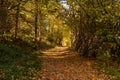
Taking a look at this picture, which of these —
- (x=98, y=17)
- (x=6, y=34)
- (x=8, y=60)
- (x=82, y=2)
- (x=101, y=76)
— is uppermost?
(x=82, y=2)

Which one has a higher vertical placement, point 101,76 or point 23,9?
point 23,9

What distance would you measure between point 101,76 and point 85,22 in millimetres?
8166

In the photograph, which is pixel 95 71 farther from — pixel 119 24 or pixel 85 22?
pixel 85 22

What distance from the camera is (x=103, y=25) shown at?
55.9ft

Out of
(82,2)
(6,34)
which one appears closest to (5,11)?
(6,34)

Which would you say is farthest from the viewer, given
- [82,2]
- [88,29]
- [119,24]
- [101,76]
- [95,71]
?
[88,29]

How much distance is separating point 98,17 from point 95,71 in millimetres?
3929

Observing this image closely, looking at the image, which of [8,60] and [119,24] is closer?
[8,60]

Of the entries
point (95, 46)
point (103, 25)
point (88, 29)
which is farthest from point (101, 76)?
point (88, 29)

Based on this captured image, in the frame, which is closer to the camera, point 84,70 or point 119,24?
point 84,70

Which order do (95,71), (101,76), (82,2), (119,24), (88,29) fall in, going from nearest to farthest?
(101,76) < (95,71) < (119,24) < (82,2) < (88,29)

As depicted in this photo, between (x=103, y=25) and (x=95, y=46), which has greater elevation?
(x=103, y=25)

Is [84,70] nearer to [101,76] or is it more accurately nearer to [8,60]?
[101,76]

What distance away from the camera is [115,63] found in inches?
656
